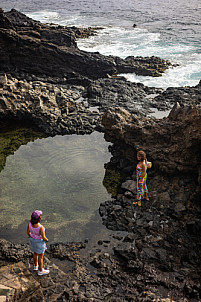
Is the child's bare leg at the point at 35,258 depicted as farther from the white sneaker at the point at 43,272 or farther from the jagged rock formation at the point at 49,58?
the jagged rock formation at the point at 49,58

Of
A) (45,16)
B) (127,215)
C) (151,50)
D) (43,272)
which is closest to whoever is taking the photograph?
(43,272)

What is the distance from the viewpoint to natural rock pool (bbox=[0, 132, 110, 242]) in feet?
30.7

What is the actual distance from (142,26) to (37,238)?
5713 cm

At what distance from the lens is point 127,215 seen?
375 inches

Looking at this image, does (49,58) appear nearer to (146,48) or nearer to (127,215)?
(127,215)

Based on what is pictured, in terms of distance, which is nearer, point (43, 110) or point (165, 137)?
point (165, 137)

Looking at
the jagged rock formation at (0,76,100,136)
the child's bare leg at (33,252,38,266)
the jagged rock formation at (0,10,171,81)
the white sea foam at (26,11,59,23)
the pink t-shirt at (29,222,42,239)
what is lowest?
the child's bare leg at (33,252,38,266)

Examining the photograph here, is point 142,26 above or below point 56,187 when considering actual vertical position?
above

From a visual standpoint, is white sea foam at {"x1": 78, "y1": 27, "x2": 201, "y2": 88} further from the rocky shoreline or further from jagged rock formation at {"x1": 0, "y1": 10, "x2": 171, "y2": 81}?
the rocky shoreline

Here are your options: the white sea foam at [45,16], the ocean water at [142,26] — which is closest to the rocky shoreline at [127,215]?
the ocean water at [142,26]

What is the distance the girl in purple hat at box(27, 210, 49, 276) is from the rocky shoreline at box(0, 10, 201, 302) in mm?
246

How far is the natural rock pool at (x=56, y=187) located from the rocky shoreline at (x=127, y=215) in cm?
58

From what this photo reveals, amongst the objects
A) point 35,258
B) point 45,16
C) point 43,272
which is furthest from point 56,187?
point 45,16

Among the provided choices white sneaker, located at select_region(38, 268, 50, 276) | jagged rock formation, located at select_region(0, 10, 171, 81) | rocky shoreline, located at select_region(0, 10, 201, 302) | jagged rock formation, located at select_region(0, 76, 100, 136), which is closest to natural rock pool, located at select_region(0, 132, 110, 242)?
rocky shoreline, located at select_region(0, 10, 201, 302)
